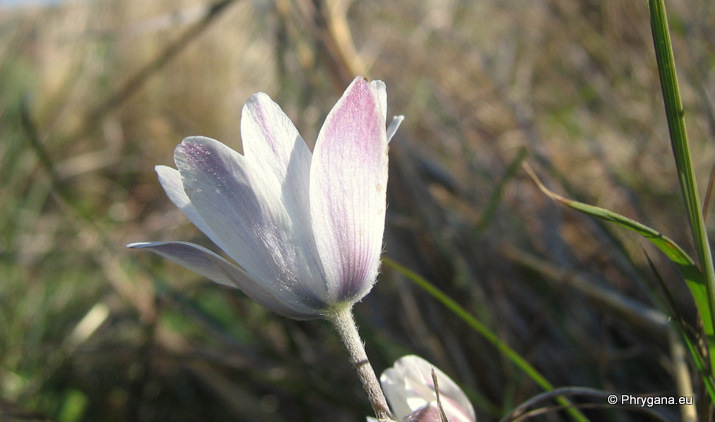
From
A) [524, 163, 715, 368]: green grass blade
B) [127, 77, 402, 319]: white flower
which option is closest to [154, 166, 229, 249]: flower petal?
[127, 77, 402, 319]: white flower

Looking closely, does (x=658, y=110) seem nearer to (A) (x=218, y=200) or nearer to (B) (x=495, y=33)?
(B) (x=495, y=33)

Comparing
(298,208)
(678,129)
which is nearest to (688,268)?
(678,129)

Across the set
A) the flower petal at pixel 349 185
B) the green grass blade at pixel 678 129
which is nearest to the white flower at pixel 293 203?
the flower petal at pixel 349 185

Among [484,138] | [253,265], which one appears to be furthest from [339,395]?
[484,138]

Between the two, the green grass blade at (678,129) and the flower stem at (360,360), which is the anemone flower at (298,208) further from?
the green grass blade at (678,129)

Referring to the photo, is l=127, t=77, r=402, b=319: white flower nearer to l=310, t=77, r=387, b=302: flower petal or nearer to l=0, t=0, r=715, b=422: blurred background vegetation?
l=310, t=77, r=387, b=302: flower petal

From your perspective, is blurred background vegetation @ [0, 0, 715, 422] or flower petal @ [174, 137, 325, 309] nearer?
flower petal @ [174, 137, 325, 309]

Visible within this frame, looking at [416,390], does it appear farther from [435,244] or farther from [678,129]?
[435,244]
